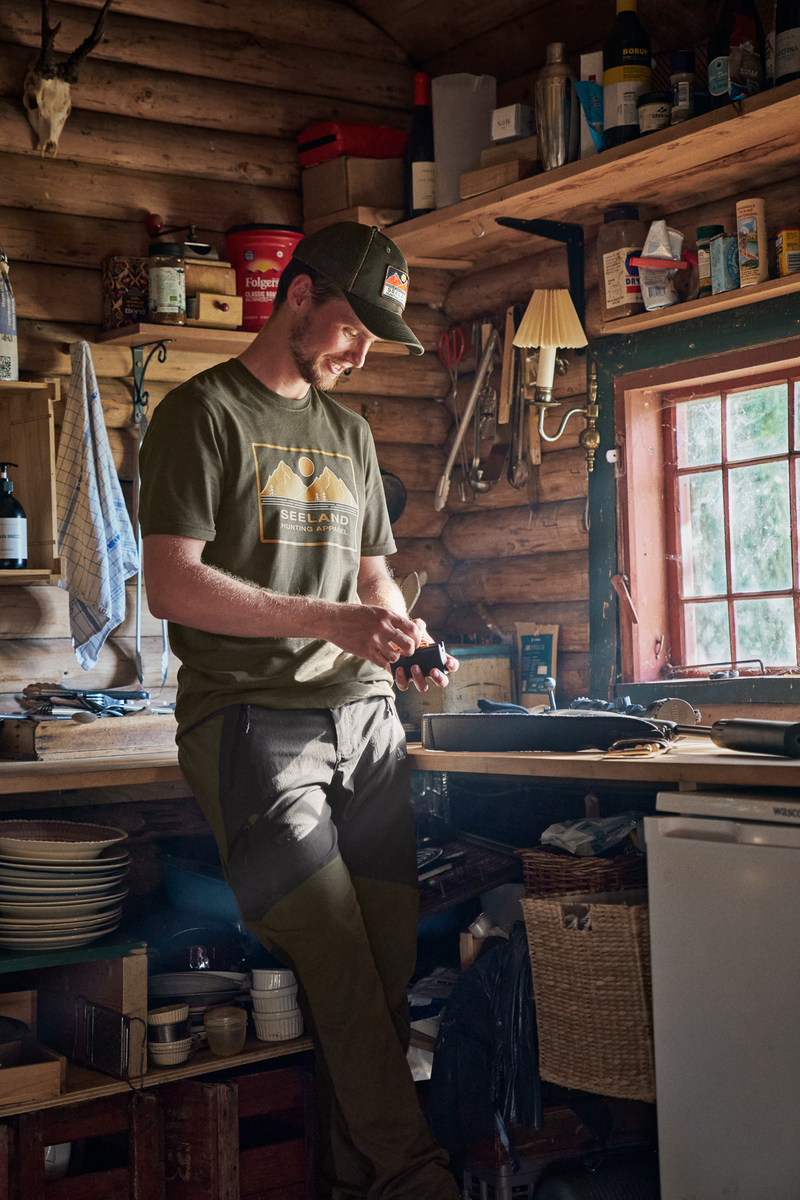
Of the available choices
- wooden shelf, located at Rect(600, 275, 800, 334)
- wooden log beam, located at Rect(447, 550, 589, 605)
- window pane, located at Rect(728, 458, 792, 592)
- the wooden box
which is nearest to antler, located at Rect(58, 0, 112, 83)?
the wooden box

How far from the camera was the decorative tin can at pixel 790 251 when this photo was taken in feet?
9.13

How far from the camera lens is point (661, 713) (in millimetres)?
2727

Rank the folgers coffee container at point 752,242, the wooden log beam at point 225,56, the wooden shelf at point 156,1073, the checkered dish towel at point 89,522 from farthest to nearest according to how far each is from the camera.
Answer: the wooden log beam at point 225,56 < the checkered dish towel at point 89,522 < the folgers coffee container at point 752,242 < the wooden shelf at point 156,1073

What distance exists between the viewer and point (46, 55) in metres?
3.16

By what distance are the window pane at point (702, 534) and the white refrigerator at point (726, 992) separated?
1396 millimetres

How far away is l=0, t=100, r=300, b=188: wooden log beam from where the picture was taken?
3.26m

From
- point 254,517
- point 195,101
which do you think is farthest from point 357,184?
point 254,517

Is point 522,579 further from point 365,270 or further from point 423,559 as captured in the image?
point 365,270

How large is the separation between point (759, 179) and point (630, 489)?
2.82 ft

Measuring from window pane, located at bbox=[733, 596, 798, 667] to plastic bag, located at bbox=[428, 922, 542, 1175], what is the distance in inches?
44.1

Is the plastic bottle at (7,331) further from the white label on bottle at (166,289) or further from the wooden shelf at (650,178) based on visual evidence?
the wooden shelf at (650,178)

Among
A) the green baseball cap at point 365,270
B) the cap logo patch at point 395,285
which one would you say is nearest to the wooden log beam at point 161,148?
the green baseball cap at point 365,270

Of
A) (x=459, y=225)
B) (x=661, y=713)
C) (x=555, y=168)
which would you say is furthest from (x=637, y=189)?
(x=661, y=713)

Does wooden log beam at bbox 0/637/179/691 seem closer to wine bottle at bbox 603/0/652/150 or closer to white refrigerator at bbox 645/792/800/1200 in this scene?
white refrigerator at bbox 645/792/800/1200
